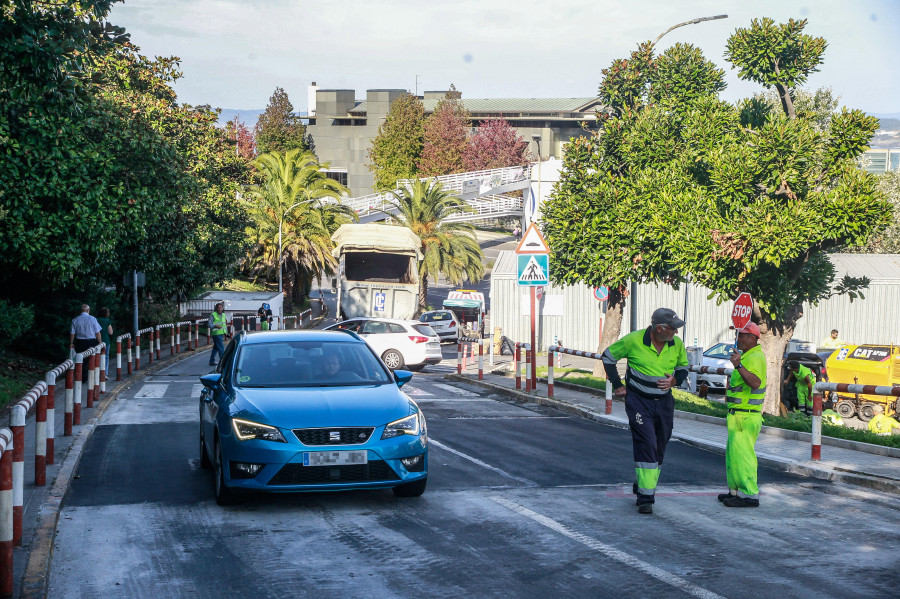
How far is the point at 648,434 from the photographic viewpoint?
839 centimetres

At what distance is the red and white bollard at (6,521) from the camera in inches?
224

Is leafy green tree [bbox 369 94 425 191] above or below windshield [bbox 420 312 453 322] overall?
above

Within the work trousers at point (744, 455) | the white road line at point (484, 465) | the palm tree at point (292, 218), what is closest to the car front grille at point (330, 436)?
the white road line at point (484, 465)

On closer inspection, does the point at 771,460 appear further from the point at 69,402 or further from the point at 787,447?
the point at 69,402

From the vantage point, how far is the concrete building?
345 feet

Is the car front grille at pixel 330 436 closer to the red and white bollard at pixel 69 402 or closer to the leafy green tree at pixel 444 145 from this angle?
the red and white bollard at pixel 69 402

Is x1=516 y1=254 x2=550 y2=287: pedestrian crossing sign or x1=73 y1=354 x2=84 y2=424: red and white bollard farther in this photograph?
x1=516 y1=254 x2=550 y2=287: pedestrian crossing sign

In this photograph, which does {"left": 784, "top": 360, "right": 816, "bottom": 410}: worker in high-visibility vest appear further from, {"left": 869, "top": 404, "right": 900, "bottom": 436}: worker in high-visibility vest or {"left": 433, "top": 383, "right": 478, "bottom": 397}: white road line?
{"left": 433, "top": 383, "right": 478, "bottom": 397}: white road line

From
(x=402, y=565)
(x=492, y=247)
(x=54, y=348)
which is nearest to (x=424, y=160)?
(x=492, y=247)

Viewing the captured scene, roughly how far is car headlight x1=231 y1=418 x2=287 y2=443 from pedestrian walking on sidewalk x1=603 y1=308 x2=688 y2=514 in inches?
122

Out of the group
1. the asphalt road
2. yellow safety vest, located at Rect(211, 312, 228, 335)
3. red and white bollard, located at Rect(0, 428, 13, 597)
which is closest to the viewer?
red and white bollard, located at Rect(0, 428, 13, 597)

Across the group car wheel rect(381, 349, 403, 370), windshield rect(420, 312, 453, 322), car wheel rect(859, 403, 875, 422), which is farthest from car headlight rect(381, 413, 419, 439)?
windshield rect(420, 312, 453, 322)

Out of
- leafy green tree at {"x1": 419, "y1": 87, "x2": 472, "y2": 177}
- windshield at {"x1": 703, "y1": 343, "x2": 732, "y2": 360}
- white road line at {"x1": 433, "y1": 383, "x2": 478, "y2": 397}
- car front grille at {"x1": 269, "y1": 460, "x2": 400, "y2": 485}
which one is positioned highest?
leafy green tree at {"x1": 419, "y1": 87, "x2": 472, "y2": 177}

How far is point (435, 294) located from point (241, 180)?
27765 millimetres
